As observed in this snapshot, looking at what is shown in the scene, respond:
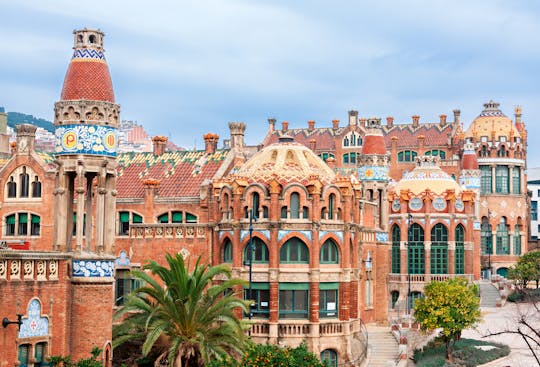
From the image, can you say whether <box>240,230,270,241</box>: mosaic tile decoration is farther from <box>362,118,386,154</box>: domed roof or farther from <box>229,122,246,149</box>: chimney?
<box>362,118,386,154</box>: domed roof

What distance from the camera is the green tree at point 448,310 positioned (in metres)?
50.1

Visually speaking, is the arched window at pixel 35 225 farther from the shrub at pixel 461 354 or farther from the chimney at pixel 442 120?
the chimney at pixel 442 120

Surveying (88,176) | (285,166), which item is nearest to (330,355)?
(285,166)

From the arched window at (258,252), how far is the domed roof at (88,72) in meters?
16.2

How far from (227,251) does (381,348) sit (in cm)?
1057

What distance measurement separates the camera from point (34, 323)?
1252 inches

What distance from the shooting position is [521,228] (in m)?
93.3

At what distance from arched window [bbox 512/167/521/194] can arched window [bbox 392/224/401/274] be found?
73.5ft

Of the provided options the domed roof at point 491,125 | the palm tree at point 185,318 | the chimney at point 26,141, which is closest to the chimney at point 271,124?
the domed roof at point 491,125

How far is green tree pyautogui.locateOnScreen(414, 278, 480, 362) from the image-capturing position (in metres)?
50.1

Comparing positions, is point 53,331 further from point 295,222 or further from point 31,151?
point 31,151

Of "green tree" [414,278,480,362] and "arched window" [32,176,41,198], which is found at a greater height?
"arched window" [32,176,41,198]

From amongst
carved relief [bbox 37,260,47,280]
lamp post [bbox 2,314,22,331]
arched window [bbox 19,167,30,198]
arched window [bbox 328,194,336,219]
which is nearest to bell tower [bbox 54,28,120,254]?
carved relief [bbox 37,260,47,280]

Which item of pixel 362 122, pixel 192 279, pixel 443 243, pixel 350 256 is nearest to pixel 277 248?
pixel 350 256
